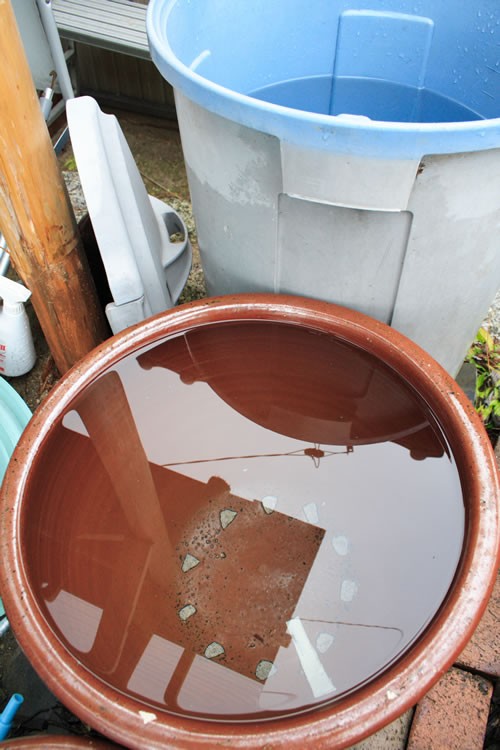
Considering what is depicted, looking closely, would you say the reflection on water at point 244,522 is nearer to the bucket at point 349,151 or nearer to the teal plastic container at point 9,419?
the bucket at point 349,151

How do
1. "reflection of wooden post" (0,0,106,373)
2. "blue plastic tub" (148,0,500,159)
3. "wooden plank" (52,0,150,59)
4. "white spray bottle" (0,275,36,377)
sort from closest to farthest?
"reflection of wooden post" (0,0,106,373), "blue plastic tub" (148,0,500,159), "white spray bottle" (0,275,36,377), "wooden plank" (52,0,150,59)

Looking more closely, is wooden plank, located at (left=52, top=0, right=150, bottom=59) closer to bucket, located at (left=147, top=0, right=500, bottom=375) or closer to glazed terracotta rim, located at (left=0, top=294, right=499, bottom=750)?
bucket, located at (left=147, top=0, right=500, bottom=375)

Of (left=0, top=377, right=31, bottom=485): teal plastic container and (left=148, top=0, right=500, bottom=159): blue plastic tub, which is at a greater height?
(left=148, top=0, right=500, bottom=159): blue plastic tub

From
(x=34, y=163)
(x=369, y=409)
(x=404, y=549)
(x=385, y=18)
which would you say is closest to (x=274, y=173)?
(x=369, y=409)

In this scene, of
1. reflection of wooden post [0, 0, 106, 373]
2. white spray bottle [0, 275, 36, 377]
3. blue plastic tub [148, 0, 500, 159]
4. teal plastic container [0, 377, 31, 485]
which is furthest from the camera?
white spray bottle [0, 275, 36, 377]

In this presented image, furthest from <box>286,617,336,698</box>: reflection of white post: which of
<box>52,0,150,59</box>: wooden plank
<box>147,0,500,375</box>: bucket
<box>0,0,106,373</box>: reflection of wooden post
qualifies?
<box>52,0,150,59</box>: wooden plank

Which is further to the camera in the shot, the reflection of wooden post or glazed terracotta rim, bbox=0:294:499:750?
the reflection of wooden post

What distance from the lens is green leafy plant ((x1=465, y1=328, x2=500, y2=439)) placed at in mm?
1760

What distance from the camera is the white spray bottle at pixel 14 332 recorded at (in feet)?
5.49

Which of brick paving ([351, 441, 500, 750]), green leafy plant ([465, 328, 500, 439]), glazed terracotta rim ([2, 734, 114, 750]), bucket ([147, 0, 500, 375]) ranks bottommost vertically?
brick paving ([351, 441, 500, 750])

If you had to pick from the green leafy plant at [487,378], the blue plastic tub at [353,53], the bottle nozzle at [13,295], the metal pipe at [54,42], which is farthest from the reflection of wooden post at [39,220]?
the green leafy plant at [487,378]

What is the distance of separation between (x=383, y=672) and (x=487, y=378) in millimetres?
1200

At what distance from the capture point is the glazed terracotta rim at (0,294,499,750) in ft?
2.69

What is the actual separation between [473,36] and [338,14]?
355 millimetres
